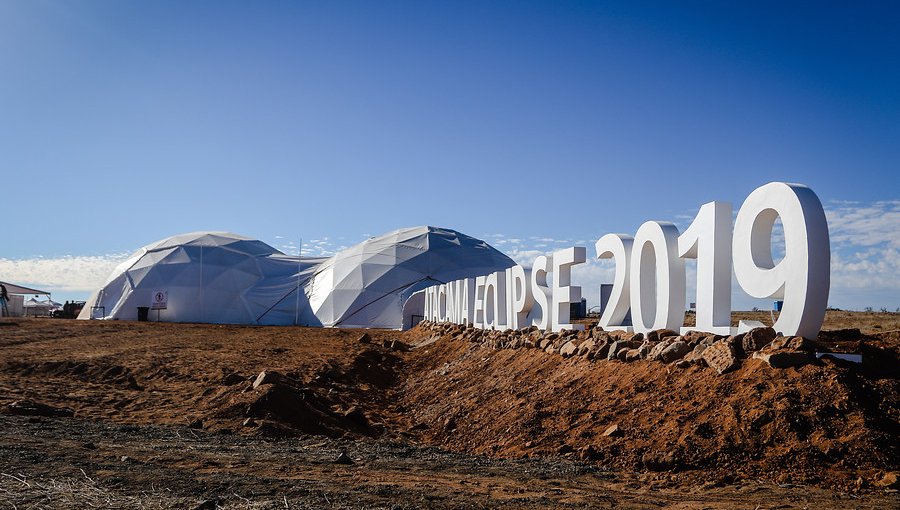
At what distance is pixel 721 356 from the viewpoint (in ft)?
25.1

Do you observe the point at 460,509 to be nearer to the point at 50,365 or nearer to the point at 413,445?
the point at 413,445

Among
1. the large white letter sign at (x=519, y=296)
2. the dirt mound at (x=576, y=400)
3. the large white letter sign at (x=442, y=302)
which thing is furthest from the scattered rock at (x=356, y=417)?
the large white letter sign at (x=442, y=302)

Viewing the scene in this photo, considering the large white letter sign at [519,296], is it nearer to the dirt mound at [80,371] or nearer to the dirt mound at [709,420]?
the dirt mound at [709,420]

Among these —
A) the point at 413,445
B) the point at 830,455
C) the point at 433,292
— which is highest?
the point at 433,292

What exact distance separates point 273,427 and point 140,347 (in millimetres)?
12890

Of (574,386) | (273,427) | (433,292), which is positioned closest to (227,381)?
(273,427)

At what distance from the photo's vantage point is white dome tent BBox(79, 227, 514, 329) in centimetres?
4291

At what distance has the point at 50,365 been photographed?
49.7ft

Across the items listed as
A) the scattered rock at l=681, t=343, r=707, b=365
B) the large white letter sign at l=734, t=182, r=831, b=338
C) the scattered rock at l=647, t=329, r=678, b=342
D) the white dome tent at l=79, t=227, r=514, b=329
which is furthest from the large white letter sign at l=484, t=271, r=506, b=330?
the white dome tent at l=79, t=227, r=514, b=329

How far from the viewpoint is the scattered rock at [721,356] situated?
7.47 meters

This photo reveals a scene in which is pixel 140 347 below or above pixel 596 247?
below

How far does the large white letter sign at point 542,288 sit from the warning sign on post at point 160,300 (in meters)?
35.8

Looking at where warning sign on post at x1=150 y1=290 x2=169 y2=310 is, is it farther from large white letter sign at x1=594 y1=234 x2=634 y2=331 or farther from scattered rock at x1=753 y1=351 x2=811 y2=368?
scattered rock at x1=753 y1=351 x2=811 y2=368

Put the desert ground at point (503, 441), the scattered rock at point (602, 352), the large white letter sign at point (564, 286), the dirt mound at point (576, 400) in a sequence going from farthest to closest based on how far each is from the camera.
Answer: the large white letter sign at point (564, 286)
the scattered rock at point (602, 352)
the dirt mound at point (576, 400)
the desert ground at point (503, 441)
